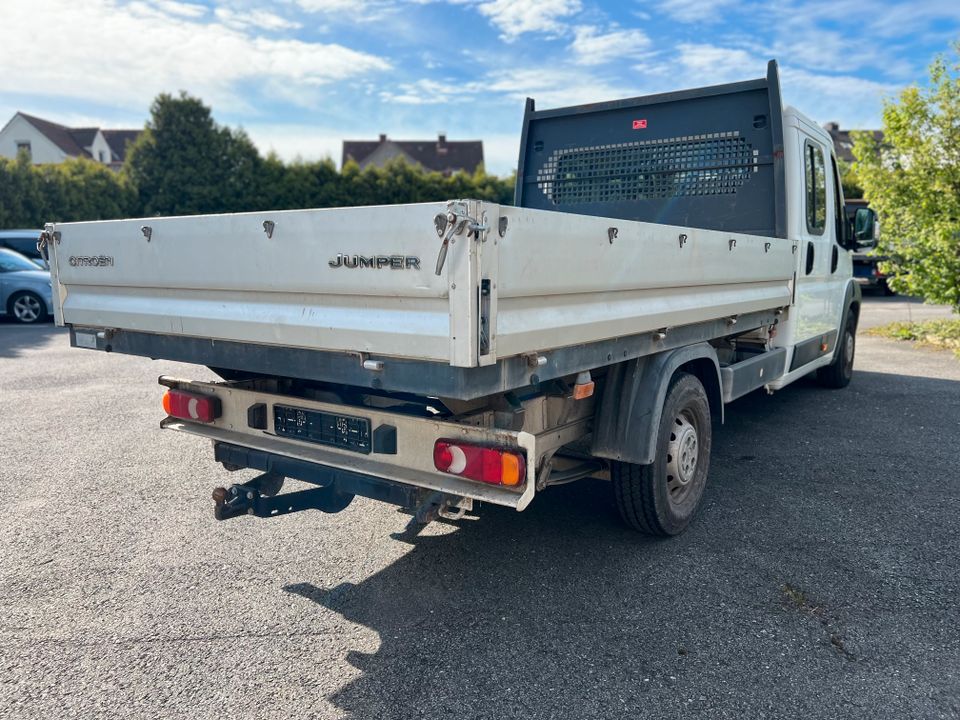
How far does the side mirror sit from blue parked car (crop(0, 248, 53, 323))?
46.1ft

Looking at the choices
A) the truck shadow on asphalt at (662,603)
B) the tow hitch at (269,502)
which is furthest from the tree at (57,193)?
the truck shadow on asphalt at (662,603)

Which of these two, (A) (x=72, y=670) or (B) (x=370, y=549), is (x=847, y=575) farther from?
(A) (x=72, y=670)

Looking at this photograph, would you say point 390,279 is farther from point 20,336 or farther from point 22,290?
point 22,290

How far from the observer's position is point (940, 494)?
15.5 ft

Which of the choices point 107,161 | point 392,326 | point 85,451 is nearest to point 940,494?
point 392,326

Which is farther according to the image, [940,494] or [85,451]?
[85,451]

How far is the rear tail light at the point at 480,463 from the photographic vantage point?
9.07 ft

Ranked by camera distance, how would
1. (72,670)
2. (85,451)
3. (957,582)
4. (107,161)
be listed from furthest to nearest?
(107,161), (85,451), (957,582), (72,670)

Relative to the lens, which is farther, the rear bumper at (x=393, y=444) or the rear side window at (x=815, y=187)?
the rear side window at (x=815, y=187)

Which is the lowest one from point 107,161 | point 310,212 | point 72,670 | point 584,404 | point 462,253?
point 72,670

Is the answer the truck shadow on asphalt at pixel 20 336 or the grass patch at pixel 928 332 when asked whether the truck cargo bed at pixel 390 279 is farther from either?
the grass patch at pixel 928 332

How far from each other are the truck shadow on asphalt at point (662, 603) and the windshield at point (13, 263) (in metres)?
13.9

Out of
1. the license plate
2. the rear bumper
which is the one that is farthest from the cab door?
the license plate

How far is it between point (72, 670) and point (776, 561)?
3.29m
